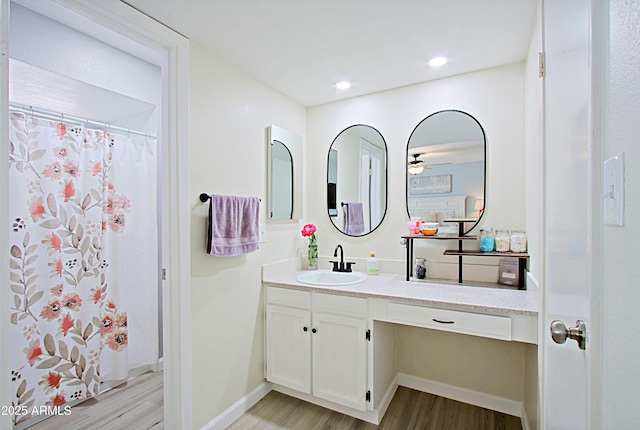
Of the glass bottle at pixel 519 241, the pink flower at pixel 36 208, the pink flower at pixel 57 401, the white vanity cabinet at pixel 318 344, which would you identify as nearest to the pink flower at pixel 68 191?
the pink flower at pixel 36 208

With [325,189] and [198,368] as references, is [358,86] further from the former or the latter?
[198,368]

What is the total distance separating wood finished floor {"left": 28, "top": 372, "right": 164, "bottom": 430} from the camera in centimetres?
191

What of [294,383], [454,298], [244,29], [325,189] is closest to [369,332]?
[454,298]

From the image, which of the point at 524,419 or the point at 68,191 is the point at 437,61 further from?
the point at 68,191

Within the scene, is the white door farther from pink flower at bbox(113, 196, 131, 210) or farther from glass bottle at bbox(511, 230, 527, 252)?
pink flower at bbox(113, 196, 131, 210)

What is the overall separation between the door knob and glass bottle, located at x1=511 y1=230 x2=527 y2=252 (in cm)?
116

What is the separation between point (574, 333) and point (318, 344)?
155cm

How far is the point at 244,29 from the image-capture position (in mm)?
1655

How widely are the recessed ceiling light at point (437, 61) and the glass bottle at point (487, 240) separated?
1.18m

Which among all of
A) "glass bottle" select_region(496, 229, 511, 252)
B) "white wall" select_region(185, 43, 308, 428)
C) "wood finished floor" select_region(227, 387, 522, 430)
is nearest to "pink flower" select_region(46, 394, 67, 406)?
"white wall" select_region(185, 43, 308, 428)

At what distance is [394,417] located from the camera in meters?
1.99

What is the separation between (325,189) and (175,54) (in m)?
1.52

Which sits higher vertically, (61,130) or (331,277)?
(61,130)

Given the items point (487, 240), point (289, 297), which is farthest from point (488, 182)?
point (289, 297)
